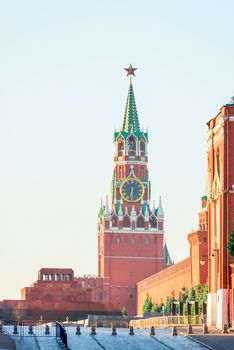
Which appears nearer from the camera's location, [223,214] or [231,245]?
[231,245]

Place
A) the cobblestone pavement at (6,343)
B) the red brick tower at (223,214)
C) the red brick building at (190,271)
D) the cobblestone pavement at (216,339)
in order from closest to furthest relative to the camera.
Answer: the cobblestone pavement at (6,343) → the cobblestone pavement at (216,339) → the red brick tower at (223,214) → the red brick building at (190,271)

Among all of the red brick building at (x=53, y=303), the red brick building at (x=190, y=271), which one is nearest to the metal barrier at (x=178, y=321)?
the red brick building at (x=190, y=271)

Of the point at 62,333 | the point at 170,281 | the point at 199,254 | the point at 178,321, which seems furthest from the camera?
the point at 170,281

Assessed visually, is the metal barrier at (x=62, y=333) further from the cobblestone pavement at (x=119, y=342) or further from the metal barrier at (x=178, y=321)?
the metal barrier at (x=178, y=321)

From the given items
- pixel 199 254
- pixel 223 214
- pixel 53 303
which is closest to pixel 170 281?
pixel 53 303

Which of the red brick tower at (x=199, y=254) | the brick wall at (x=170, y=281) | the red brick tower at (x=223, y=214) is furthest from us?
the brick wall at (x=170, y=281)

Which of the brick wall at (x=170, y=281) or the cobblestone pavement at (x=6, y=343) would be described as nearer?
the cobblestone pavement at (x=6, y=343)

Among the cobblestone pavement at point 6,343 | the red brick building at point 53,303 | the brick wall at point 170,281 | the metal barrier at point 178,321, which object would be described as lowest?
the cobblestone pavement at point 6,343

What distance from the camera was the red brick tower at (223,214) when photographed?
8081cm

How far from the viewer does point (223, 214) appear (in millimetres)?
81812

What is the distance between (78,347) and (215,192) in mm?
30618

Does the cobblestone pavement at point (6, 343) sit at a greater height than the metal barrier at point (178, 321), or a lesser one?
lesser

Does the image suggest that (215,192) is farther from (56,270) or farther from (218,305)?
(56,270)

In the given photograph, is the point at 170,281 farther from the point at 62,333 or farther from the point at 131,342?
the point at 62,333
